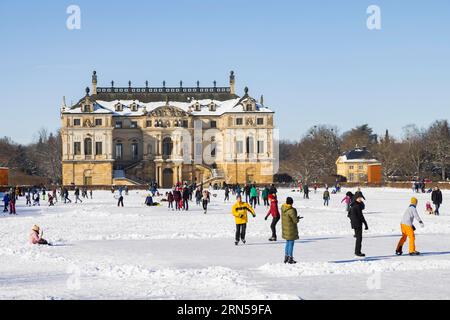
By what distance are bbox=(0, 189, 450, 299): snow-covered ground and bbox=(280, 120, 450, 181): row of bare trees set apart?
68.3 meters

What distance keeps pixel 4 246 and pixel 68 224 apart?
7.88 meters

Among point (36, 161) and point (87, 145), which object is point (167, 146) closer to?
point (87, 145)

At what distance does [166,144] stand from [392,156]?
29574mm

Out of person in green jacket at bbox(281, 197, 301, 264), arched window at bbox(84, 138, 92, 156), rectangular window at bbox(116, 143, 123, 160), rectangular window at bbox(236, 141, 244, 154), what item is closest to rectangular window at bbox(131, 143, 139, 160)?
rectangular window at bbox(116, 143, 123, 160)

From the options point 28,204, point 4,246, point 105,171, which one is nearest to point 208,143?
point 105,171

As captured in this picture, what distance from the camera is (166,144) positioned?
86500mm

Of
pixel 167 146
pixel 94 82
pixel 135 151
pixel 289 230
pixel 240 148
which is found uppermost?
pixel 94 82

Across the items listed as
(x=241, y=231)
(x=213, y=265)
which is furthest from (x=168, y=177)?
(x=213, y=265)

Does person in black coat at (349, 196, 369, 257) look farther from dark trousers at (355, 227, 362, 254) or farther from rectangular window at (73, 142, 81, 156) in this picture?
rectangular window at (73, 142, 81, 156)

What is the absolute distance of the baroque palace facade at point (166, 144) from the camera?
84.1 m

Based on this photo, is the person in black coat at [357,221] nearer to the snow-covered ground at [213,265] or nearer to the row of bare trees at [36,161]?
the snow-covered ground at [213,265]

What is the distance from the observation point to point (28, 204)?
141 ft
